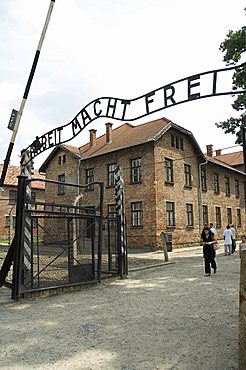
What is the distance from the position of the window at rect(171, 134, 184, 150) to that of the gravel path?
1792cm

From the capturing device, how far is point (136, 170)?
25156 mm

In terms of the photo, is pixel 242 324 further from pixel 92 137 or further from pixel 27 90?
pixel 92 137

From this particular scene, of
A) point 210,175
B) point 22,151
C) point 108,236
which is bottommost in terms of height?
point 108,236

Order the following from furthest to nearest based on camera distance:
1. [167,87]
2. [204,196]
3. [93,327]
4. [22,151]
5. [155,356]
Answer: [204,196] < [22,151] < [167,87] < [93,327] < [155,356]

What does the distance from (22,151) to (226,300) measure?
22.3ft

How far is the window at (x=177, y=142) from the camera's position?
85.5 ft

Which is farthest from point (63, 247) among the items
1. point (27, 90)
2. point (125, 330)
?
point (125, 330)

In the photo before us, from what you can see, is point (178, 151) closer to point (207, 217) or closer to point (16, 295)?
point (207, 217)

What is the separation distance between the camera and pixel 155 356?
4324 mm

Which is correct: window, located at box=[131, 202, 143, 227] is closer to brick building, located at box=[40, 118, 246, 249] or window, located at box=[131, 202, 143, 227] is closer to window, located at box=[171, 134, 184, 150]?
brick building, located at box=[40, 118, 246, 249]

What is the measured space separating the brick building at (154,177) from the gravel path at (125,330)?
49.6 feet

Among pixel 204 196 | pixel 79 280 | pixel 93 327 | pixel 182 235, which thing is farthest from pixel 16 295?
pixel 204 196

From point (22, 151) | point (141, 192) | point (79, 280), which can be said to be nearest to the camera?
point (79, 280)

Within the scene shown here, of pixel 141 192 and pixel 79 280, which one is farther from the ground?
pixel 141 192
